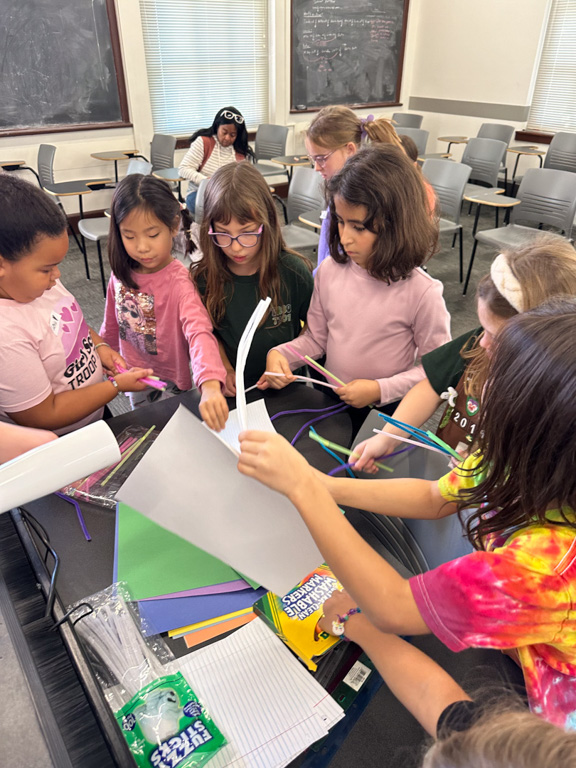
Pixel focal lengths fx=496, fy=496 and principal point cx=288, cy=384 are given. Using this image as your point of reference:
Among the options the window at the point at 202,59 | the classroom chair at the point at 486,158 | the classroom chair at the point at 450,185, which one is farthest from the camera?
the window at the point at 202,59

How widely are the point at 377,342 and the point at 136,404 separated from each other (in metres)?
0.75

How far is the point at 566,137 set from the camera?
461 cm

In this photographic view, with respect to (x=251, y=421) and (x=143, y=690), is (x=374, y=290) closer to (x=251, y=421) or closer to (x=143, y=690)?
(x=251, y=421)

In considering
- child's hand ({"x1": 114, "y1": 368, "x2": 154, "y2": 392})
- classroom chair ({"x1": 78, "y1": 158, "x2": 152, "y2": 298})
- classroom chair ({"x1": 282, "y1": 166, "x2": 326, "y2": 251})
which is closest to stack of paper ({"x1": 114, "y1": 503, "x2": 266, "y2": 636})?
child's hand ({"x1": 114, "y1": 368, "x2": 154, "y2": 392})

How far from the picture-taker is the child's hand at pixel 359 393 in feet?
3.64

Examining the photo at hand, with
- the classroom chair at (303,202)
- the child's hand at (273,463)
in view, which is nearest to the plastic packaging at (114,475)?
the child's hand at (273,463)

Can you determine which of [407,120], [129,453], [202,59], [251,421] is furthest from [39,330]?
[407,120]

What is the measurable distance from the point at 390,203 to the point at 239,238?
0.38 metres

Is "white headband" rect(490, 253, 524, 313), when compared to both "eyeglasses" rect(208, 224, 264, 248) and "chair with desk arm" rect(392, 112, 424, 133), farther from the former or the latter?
"chair with desk arm" rect(392, 112, 424, 133)

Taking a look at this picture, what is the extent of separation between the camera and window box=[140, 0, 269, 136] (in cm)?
475

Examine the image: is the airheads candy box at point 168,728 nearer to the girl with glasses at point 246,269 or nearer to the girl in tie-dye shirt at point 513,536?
the girl in tie-dye shirt at point 513,536

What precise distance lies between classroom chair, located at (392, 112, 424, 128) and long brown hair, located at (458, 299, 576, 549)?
6.12 metres

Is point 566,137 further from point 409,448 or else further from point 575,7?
point 409,448

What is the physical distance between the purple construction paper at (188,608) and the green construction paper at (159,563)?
0.05ft
